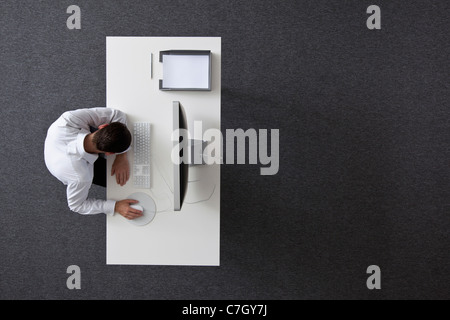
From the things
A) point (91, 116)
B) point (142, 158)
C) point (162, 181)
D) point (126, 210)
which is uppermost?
point (91, 116)

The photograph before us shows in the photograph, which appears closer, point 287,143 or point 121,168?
point 121,168

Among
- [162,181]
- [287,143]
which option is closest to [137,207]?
[162,181]

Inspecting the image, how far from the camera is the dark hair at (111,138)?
116cm

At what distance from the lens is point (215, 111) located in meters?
1.37

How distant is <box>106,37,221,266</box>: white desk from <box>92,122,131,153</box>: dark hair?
184mm

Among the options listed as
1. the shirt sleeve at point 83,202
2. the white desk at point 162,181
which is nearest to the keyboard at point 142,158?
the white desk at point 162,181

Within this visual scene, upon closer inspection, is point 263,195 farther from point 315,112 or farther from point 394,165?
point 394,165

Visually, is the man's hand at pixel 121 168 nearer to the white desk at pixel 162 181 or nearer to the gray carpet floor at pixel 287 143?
the white desk at pixel 162 181

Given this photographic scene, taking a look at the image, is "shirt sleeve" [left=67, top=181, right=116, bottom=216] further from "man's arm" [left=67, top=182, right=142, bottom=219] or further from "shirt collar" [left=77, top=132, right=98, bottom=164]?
"shirt collar" [left=77, top=132, right=98, bottom=164]

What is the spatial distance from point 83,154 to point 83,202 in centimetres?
24

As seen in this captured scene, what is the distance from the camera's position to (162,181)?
136 centimetres

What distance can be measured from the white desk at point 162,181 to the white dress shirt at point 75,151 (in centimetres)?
8

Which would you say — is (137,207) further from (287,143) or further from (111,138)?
(287,143)

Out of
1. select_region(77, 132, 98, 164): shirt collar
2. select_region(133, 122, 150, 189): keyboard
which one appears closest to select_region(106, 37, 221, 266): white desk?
select_region(133, 122, 150, 189): keyboard
